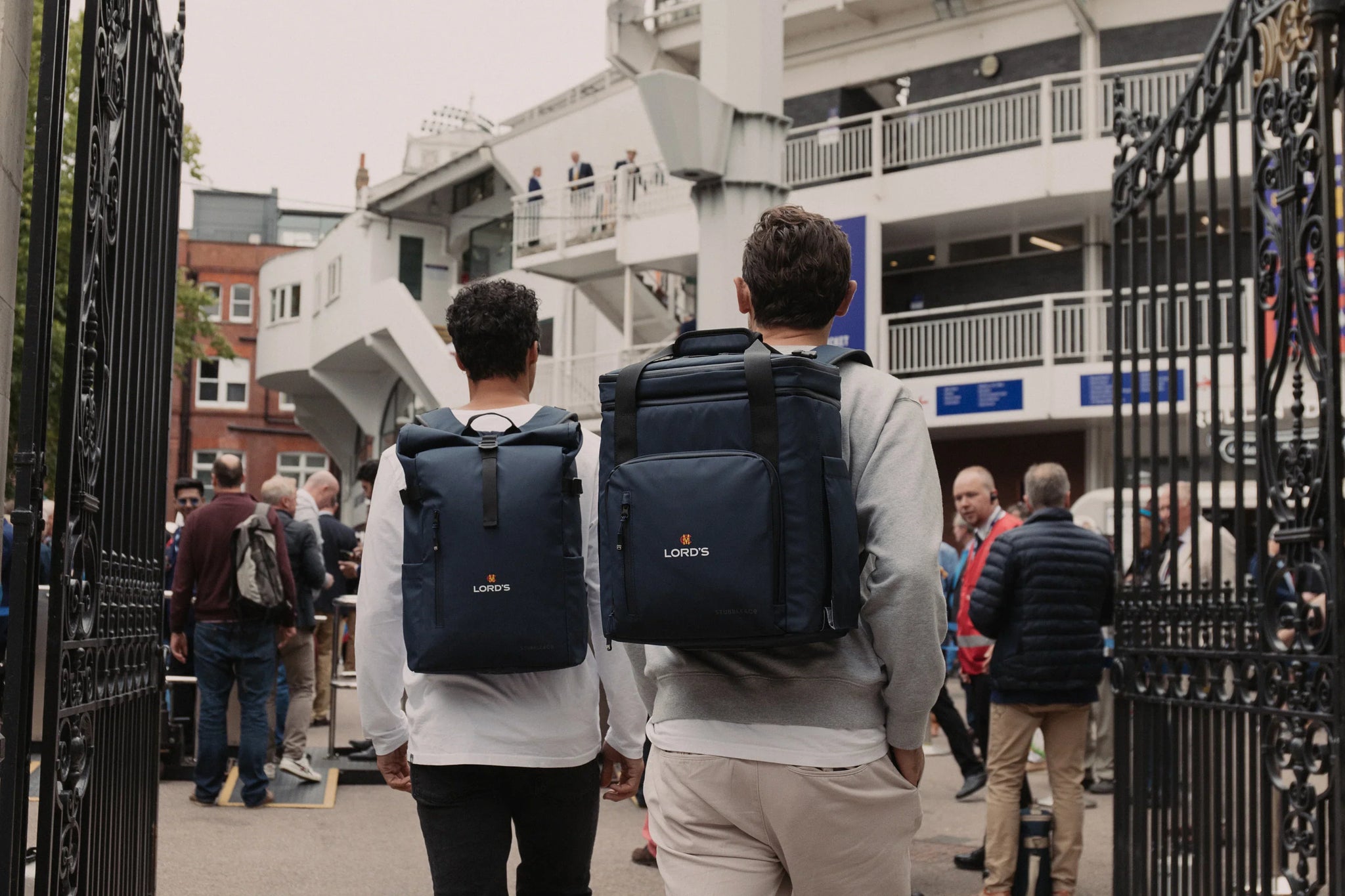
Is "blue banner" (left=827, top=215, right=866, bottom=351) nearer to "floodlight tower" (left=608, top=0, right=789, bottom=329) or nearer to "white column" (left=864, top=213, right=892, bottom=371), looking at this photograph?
"white column" (left=864, top=213, right=892, bottom=371)

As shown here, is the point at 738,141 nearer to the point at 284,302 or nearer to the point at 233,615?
the point at 233,615

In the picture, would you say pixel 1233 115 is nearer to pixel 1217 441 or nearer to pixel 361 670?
pixel 1217 441

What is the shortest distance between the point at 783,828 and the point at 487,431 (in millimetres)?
1397

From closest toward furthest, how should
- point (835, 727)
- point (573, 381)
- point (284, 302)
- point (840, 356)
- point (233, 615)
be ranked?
point (835, 727) → point (840, 356) → point (233, 615) → point (573, 381) → point (284, 302)

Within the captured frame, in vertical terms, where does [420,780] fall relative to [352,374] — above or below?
below

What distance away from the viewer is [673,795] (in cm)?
299

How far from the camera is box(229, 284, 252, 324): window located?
59.0m

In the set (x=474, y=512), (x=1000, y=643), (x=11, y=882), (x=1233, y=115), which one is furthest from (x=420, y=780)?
(x=1000, y=643)

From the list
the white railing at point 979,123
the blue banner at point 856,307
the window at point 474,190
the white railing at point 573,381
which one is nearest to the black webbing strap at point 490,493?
the blue banner at point 856,307

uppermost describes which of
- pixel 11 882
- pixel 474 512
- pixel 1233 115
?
pixel 1233 115

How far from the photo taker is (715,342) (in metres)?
3.01

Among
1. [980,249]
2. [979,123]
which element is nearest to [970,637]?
[979,123]

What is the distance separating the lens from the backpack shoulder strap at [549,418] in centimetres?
378

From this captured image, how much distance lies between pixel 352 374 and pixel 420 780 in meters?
38.2
